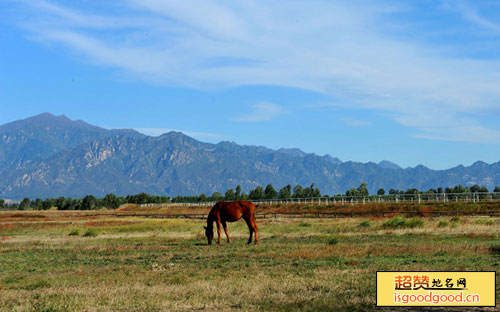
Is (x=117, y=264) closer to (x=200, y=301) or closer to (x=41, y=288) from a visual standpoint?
(x=41, y=288)

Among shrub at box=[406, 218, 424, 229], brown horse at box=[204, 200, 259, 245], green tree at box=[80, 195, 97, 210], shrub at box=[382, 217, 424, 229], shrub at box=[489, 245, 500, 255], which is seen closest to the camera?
shrub at box=[489, 245, 500, 255]

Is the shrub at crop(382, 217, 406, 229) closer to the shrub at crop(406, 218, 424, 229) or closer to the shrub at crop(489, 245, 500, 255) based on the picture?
the shrub at crop(406, 218, 424, 229)

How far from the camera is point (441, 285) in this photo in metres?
13.3

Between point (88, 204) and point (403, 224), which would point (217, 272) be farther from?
point (88, 204)

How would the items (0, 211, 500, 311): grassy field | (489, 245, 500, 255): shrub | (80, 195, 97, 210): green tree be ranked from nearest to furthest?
(0, 211, 500, 311): grassy field
(489, 245, 500, 255): shrub
(80, 195, 97, 210): green tree

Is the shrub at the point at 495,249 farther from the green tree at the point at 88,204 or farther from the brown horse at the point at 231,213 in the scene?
the green tree at the point at 88,204

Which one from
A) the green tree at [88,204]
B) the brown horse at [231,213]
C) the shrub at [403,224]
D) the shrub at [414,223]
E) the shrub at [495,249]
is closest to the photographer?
the shrub at [495,249]

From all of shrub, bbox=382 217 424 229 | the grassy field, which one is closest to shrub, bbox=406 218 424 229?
shrub, bbox=382 217 424 229

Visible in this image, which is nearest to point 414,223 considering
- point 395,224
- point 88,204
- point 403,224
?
point 403,224

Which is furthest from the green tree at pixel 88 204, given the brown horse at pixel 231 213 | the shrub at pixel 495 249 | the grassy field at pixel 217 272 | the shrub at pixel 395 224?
the shrub at pixel 495 249

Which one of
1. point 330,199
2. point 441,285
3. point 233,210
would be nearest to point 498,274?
point 441,285

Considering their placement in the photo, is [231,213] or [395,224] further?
[395,224]

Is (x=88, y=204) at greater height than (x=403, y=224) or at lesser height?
lesser

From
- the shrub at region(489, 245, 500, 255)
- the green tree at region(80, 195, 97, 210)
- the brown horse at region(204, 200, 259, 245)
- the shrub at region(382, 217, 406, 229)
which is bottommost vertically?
the green tree at region(80, 195, 97, 210)
